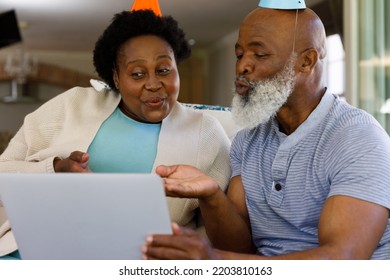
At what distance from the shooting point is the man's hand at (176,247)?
107 cm

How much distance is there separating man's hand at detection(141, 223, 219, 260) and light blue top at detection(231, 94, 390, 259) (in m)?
0.31

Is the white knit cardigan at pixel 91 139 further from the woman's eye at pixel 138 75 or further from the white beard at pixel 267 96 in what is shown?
the white beard at pixel 267 96

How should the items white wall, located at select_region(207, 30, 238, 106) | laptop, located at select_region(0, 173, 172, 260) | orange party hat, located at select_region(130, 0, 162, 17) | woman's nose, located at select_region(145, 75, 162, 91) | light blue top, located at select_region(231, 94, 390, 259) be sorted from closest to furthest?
laptop, located at select_region(0, 173, 172, 260) → light blue top, located at select_region(231, 94, 390, 259) → woman's nose, located at select_region(145, 75, 162, 91) → orange party hat, located at select_region(130, 0, 162, 17) → white wall, located at select_region(207, 30, 238, 106)

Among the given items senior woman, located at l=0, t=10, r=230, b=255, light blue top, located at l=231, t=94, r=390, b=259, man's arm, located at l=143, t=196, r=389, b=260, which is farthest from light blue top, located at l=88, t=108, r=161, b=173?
man's arm, located at l=143, t=196, r=389, b=260

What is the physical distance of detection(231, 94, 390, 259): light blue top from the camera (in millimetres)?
1255

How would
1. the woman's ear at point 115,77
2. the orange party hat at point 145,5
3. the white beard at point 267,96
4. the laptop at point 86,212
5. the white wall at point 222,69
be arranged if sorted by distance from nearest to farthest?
the laptop at point 86,212 < the white beard at point 267,96 < the woman's ear at point 115,77 < the orange party hat at point 145,5 < the white wall at point 222,69

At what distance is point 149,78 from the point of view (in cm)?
171

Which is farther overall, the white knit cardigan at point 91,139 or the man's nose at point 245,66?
the white knit cardigan at point 91,139

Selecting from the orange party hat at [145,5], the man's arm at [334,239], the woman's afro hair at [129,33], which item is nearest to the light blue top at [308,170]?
the man's arm at [334,239]

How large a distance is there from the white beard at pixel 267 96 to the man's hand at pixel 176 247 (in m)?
0.47

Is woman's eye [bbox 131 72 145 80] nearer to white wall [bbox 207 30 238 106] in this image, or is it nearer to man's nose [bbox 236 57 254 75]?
man's nose [bbox 236 57 254 75]

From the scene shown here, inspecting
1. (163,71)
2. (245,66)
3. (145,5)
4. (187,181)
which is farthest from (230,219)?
(145,5)

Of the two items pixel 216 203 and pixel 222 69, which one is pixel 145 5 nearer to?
pixel 216 203

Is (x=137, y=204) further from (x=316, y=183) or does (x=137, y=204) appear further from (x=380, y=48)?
(x=380, y=48)
